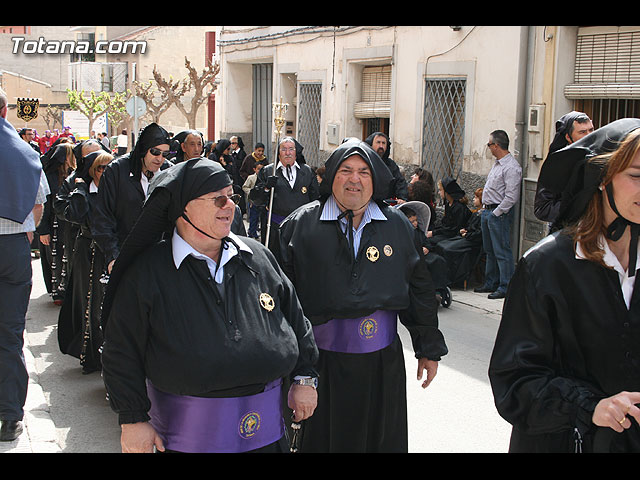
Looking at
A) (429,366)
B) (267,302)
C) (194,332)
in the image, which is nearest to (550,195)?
(429,366)

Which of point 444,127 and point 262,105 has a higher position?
point 262,105

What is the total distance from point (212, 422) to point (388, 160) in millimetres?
8147

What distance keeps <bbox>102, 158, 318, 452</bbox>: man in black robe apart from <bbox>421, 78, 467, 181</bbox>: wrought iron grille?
32.1 feet

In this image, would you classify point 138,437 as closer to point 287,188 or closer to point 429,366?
point 429,366

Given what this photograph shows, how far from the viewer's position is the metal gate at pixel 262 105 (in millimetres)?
21609

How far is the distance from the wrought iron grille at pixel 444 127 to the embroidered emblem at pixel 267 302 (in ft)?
32.0

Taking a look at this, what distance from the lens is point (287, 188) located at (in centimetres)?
1109

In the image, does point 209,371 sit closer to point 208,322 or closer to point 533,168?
point 208,322

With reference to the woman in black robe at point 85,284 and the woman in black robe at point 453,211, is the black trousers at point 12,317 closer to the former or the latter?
the woman in black robe at point 85,284

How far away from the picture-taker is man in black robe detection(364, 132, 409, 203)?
10781mm

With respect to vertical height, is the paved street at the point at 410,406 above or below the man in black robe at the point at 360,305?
below

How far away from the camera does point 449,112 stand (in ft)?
43.4

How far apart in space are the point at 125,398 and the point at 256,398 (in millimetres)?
503

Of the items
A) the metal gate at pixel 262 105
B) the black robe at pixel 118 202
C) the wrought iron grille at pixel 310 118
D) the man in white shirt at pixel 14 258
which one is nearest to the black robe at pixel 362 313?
the man in white shirt at pixel 14 258
